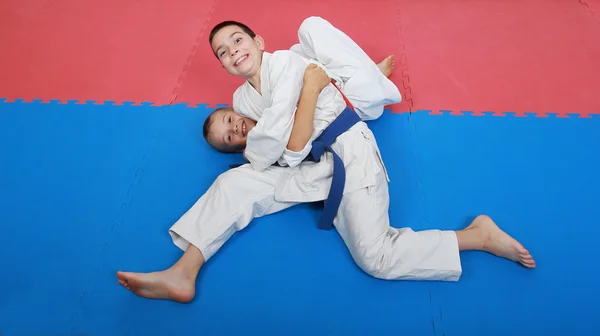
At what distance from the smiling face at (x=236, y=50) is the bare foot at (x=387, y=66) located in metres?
1.01

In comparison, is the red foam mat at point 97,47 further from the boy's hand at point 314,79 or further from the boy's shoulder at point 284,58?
the boy's hand at point 314,79

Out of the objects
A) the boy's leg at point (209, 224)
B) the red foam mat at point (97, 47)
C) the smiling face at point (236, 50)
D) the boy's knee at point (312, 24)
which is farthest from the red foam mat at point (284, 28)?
the boy's leg at point (209, 224)

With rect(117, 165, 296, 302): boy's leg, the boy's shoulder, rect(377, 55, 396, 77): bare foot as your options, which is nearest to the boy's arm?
the boy's shoulder

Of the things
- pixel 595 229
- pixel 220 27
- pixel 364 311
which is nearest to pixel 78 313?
pixel 364 311

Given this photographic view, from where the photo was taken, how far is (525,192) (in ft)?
7.03

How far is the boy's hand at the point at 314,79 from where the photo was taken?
6.56 feet

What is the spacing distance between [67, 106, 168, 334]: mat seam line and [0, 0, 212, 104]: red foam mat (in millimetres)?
341

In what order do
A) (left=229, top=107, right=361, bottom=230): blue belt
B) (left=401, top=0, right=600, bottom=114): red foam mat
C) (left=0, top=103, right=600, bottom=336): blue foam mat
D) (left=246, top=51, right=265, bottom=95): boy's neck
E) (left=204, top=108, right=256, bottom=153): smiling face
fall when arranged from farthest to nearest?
1. (left=401, top=0, right=600, bottom=114): red foam mat
2. (left=204, top=108, right=256, bottom=153): smiling face
3. (left=246, top=51, right=265, bottom=95): boy's neck
4. (left=229, top=107, right=361, bottom=230): blue belt
5. (left=0, top=103, right=600, bottom=336): blue foam mat

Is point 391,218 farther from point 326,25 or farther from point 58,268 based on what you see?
point 58,268

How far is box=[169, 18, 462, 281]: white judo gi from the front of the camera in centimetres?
185

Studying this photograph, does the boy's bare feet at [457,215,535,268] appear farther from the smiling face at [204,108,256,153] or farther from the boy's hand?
the smiling face at [204,108,256,153]

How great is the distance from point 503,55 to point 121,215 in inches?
105

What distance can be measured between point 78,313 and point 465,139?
2187 millimetres

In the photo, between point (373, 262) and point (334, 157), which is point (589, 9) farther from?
point (373, 262)
